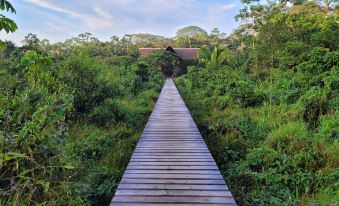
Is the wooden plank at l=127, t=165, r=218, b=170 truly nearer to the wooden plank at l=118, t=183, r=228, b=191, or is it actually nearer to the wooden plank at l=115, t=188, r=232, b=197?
the wooden plank at l=118, t=183, r=228, b=191

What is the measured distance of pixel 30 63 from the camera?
3404 millimetres

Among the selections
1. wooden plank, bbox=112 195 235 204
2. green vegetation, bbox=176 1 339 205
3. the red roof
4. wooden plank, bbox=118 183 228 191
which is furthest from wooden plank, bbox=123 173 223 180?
the red roof

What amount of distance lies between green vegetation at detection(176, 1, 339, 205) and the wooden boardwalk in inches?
16.7

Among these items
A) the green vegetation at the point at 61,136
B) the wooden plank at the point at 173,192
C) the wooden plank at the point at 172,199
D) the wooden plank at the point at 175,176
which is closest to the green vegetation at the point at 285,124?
the wooden plank at the point at 175,176

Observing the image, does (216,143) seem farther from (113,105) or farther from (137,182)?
(113,105)

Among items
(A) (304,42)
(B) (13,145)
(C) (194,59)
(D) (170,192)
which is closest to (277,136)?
(D) (170,192)

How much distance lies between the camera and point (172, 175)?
3861 mm

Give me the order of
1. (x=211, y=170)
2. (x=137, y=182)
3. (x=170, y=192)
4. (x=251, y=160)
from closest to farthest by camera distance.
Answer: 1. (x=170, y=192)
2. (x=137, y=182)
3. (x=211, y=170)
4. (x=251, y=160)

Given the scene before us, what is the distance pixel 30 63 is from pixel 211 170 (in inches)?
98.5

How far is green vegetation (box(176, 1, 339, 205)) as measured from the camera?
3965 mm

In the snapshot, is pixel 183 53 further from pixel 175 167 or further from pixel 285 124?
pixel 175 167

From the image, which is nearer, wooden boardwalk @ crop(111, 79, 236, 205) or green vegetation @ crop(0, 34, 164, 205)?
green vegetation @ crop(0, 34, 164, 205)

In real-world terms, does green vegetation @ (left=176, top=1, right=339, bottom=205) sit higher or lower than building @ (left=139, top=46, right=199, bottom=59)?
lower

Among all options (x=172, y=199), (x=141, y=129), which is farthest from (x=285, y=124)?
(x=172, y=199)
